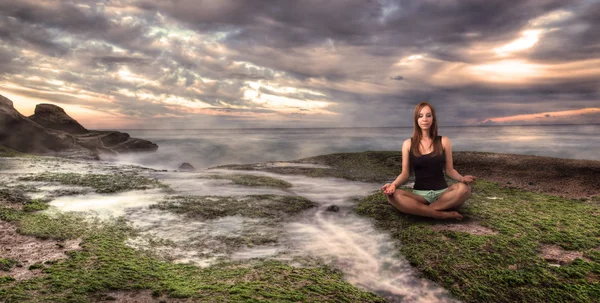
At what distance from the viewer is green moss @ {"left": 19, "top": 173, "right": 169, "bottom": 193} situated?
11305 millimetres

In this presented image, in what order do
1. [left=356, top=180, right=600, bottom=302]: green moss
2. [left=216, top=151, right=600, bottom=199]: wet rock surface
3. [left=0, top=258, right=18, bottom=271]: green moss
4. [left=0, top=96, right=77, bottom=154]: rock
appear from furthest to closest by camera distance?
[left=0, top=96, right=77, bottom=154]: rock → [left=216, top=151, right=600, bottom=199]: wet rock surface → [left=356, top=180, right=600, bottom=302]: green moss → [left=0, top=258, right=18, bottom=271]: green moss

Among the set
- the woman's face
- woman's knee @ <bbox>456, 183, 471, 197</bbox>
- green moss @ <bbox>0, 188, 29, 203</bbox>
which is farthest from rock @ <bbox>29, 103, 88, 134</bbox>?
woman's knee @ <bbox>456, 183, 471, 197</bbox>

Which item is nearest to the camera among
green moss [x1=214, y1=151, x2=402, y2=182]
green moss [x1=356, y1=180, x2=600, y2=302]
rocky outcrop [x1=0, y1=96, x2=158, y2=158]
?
green moss [x1=356, y1=180, x2=600, y2=302]

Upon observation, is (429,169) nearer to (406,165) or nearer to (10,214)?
(406,165)

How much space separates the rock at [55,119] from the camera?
110 feet

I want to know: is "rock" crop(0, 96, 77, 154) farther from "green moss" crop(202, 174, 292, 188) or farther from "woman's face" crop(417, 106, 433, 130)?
"woman's face" crop(417, 106, 433, 130)

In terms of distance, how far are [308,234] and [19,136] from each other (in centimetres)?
2904

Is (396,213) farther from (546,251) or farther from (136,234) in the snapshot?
(136,234)

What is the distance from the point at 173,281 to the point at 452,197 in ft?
18.3

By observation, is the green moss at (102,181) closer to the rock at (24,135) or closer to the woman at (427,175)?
the woman at (427,175)

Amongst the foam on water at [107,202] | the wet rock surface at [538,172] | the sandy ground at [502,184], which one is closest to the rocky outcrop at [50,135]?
the foam on water at [107,202]

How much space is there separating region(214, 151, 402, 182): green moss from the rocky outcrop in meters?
16.4

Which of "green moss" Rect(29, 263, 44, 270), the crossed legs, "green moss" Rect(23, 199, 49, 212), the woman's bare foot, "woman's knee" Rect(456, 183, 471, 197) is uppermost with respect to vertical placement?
"woman's knee" Rect(456, 183, 471, 197)

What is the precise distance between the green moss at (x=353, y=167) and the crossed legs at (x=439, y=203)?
9.24 meters
